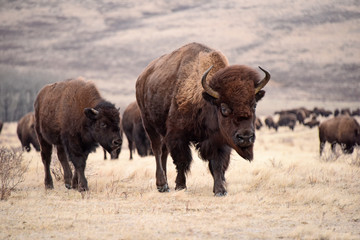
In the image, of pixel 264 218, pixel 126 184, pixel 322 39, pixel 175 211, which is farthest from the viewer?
pixel 322 39

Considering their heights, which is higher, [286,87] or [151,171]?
[151,171]

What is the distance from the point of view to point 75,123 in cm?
936

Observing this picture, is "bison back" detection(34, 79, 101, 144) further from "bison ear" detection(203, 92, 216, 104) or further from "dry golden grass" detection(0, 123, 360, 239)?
"bison ear" detection(203, 92, 216, 104)

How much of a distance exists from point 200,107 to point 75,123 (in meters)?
2.76

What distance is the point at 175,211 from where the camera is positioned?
21.6ft

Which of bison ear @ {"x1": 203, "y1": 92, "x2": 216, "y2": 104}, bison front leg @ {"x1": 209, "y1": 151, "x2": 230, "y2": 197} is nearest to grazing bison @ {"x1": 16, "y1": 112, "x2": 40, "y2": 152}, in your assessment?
bison front leg @ {"x1": 209, "y1": 151, "x2": 230, "y2": 197}

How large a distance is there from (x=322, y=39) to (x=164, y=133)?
13663cm

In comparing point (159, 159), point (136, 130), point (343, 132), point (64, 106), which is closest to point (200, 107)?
point (159, 159)

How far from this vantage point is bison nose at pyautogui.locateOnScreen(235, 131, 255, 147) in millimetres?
6742

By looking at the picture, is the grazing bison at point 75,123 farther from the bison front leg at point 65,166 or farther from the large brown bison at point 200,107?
the large brown bison at point 200,107

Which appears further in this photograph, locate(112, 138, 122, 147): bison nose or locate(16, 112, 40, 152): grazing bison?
locate(16, 112, 40, 152): grazing bison

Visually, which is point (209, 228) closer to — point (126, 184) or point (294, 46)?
point (126, 184)

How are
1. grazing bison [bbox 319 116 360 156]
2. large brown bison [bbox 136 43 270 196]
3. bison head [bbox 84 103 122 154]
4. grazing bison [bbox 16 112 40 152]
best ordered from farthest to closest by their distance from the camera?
grazing bison [bbox 16 112 40 152] → grazing bison [bbox 319 116 360 156] → bison head [bbox 84 103 122 154] → large brown bison [bbox 136 43 270 196]

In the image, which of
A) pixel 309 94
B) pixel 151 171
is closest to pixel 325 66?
pixel 309 94
